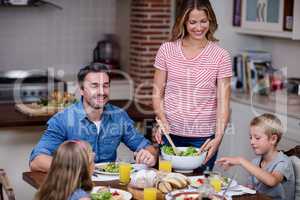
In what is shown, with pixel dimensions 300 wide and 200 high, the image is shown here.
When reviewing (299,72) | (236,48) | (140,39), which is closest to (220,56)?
(299,72)

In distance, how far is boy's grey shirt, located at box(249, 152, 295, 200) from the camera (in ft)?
11.2

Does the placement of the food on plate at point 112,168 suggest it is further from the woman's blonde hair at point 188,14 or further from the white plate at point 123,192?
the woman's blonde hair at point 188,14

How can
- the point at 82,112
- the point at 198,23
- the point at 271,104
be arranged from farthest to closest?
the point at 271,104, the point at 198,23, the point at 82,112

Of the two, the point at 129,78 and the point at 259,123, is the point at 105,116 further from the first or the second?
the point at 129,78

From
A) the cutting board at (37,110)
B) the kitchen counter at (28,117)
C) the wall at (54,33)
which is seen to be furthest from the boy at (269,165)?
the wall at (54,33)

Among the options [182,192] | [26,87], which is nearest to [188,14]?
[182,192]

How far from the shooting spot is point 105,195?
116 inches

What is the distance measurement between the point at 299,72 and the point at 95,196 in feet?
10.6

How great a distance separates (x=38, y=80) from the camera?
21.7 ft

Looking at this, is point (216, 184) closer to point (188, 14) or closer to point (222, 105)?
point (222, 105)

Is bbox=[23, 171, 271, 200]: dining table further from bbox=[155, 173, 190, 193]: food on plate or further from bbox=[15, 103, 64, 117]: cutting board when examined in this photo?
bbox=[15, 103, 64, 117]: cutting board

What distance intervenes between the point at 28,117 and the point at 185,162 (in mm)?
1624

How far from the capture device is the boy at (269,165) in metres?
3.32

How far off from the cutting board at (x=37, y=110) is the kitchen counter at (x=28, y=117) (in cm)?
3
